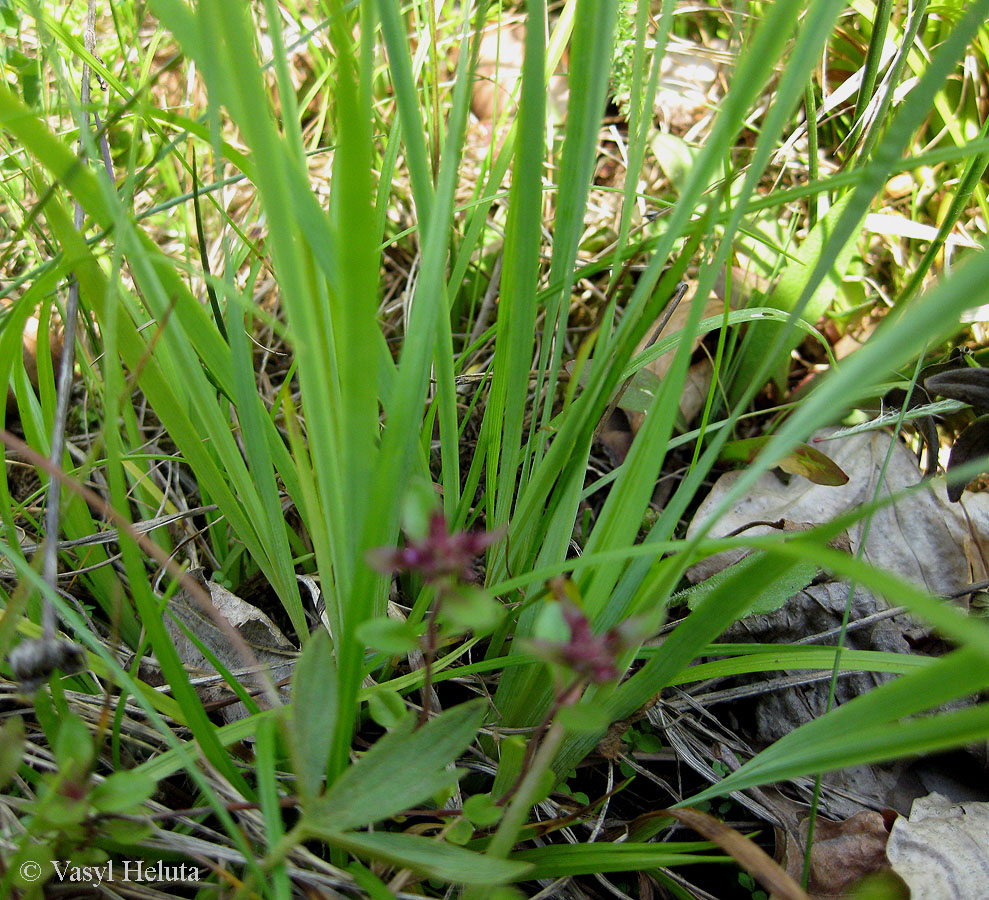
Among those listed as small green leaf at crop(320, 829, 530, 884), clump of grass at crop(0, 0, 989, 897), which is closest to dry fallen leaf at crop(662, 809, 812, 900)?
clump of grass at crop(0, 0, 989, 897)

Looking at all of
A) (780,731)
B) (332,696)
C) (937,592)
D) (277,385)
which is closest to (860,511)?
(332,696)

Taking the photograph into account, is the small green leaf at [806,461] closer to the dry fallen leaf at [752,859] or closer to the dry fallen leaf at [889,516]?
the dry fallen leaf at [889,516]

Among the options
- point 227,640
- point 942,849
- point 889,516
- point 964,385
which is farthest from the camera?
point 889,516

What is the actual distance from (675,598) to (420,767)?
0.41 metres

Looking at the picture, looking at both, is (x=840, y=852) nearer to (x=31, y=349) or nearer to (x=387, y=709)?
(x=387, y=709)

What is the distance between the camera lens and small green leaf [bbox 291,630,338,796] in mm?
514

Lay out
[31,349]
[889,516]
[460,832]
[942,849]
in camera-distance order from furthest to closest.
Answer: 1. [31,349]
2. [889,516]
3. [942,849]
4. [460,832]

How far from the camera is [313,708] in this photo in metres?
0.52

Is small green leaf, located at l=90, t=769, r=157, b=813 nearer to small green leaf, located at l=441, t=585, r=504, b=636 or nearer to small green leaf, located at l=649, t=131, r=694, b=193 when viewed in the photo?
small green leaf, located at l=441, t=585, r=504, b=636

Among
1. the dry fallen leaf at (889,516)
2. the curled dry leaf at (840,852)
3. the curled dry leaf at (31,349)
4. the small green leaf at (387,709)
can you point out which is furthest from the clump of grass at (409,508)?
the curled dry leaf at (31,349)

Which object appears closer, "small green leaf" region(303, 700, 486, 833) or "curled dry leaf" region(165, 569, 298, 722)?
"small green leaf" region(303, 700, 486, 833)

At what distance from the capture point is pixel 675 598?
83 cm

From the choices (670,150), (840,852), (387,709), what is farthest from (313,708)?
(670,150)

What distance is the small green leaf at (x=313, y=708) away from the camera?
514mm
